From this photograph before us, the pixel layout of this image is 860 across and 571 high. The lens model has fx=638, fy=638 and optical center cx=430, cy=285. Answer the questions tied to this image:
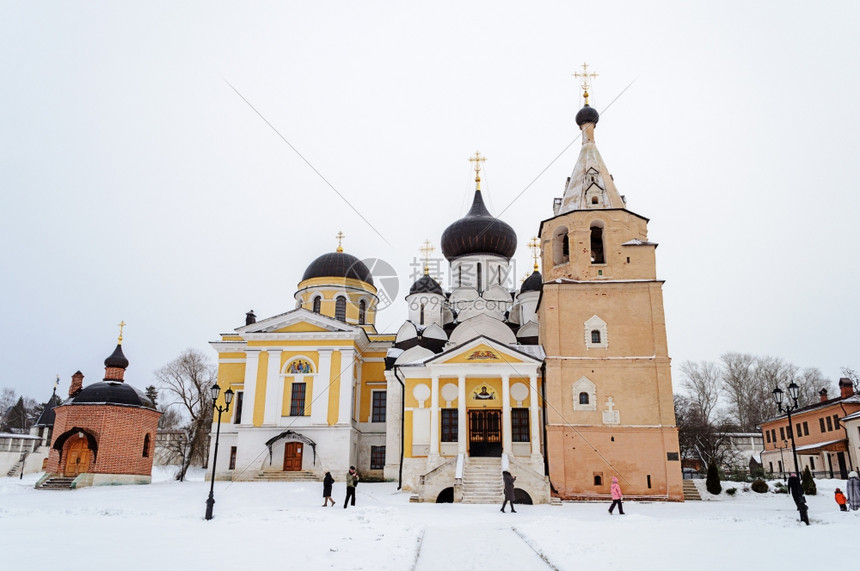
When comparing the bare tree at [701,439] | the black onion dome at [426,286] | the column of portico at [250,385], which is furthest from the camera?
the bare tree at [701,439]

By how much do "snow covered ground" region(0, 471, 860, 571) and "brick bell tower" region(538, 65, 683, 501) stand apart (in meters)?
3.83

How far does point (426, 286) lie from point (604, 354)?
12620mm

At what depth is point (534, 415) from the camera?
81.2 feet

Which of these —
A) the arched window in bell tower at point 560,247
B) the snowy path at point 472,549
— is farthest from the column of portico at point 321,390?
the snowy path at point 472,549

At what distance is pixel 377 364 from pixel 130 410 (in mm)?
11923

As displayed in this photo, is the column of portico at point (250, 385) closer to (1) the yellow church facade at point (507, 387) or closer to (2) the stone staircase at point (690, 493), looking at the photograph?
(1) the yellow church facade at point (507, 387)

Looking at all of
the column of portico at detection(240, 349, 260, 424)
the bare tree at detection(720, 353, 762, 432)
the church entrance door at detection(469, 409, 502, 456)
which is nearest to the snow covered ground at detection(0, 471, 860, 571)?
the church entrance door at detection(469, 409, 502, 456)

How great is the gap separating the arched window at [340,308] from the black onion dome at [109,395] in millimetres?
11893

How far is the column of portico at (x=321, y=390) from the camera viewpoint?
30.1m

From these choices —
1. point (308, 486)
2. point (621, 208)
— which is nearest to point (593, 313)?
point (621, 208)

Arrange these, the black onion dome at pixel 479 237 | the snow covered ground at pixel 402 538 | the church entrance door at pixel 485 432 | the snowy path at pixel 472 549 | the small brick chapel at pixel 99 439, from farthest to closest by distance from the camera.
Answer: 1. the black onion dome at pixel 479 237
2. the small brick chapel at pixel 99 439
3. the church entrance door at pixel 485 432
4. the snowy path at pixel 472 549
5. the snow covered ground at pixel 402 538

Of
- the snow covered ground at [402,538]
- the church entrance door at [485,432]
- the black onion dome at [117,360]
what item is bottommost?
the snow covered ground at [402,538]

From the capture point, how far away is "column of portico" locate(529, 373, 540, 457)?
2431cm

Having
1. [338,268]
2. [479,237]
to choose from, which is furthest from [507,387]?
[338,268]
